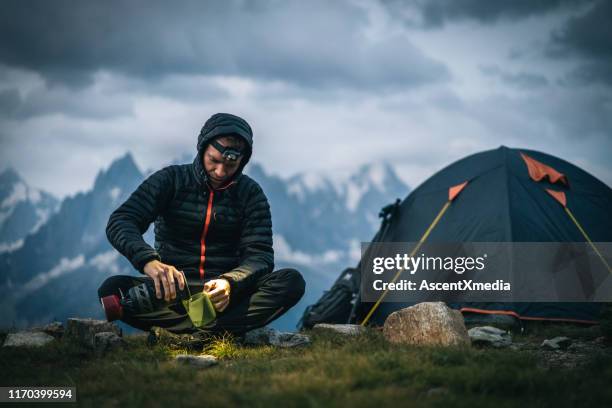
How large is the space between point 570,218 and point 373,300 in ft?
12.8

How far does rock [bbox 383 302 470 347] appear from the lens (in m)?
5.80

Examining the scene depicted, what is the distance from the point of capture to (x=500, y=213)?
961cm

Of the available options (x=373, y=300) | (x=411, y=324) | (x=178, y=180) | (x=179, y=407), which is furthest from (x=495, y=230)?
(x=179, y=407)

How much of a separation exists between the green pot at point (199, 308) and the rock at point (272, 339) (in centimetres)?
121

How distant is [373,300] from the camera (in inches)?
Answer: 400

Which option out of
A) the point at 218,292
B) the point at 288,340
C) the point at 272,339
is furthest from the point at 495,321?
the point at 218,292

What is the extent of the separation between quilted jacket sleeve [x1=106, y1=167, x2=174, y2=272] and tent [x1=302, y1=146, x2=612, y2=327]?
4990 mm

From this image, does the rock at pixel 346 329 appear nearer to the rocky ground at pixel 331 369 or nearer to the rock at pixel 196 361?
the rocky ground at pixel 331 369

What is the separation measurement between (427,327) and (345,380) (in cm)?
234

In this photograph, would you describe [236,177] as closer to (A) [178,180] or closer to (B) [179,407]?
(A) [178,180]

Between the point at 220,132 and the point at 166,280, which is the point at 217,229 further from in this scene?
the point at 166,280

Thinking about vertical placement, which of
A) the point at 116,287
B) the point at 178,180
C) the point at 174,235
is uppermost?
the point at 178,180

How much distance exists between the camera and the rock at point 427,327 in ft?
19.0

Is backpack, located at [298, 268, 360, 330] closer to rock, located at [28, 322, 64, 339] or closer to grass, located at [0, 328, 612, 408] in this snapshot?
rock, located at [28, 322, 64, 339]
